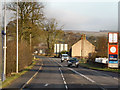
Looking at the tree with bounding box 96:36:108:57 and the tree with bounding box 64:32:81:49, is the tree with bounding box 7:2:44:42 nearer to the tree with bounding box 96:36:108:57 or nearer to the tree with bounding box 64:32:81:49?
the tree with bounding box 96:36:108:57

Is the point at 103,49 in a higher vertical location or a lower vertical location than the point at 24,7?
lower

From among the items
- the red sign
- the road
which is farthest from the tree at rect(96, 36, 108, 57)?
the road

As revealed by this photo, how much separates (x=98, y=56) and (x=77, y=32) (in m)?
68.4

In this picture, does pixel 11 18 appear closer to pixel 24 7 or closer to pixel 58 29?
pixel 24 7

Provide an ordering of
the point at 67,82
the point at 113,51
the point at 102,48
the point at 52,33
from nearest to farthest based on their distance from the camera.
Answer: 1. the point at 67,82
2. the point at 113,51
3. the point at 102,48
4. the point at 52,33

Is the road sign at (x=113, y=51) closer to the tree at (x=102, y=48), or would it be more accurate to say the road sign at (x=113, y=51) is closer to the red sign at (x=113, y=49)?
the red sign at (x=113, y=49)

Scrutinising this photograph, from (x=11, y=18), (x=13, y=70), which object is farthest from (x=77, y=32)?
(x=13, y=70)

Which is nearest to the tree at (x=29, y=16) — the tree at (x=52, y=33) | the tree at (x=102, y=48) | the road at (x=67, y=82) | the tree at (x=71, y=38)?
the tree at (x=102, y=48)

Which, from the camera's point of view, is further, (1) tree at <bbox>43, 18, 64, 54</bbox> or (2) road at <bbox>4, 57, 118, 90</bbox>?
(1) tree at <bbox>43, 18, 64, 54</bbox>

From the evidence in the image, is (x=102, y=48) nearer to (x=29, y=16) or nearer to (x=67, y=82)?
(x=29, y=16)

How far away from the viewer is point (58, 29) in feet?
270

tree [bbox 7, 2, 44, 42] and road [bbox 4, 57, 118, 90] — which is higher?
tree [bbox 7, 2, 44, 42]

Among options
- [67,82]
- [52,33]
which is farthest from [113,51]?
[52,33]

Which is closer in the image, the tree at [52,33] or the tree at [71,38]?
the tree at [52,33]
